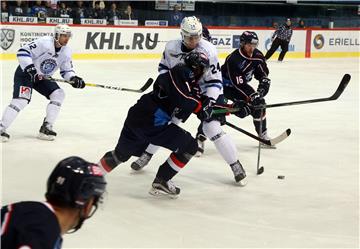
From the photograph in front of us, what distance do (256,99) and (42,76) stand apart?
175cm

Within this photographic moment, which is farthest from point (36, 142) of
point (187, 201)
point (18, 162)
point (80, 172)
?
point (80, 172)

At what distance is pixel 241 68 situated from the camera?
4727mm

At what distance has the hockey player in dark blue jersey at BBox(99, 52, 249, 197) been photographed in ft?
10.9

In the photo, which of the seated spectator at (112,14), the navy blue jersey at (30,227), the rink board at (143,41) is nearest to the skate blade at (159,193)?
the navy blue jersey at (30,227)

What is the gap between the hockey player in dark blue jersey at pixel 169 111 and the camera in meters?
3.32

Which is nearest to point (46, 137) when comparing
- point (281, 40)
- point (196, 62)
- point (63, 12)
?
point (196, 62)

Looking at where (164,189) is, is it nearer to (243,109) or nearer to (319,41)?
(243,109)

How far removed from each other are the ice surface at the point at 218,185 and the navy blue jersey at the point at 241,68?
1.87 ft

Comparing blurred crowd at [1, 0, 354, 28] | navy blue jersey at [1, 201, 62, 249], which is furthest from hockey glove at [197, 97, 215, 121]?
blurred crowd at [1, 0, 354, 28]

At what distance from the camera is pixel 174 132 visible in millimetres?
3375

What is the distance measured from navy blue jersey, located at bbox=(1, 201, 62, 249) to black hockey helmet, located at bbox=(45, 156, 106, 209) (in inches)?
1.9

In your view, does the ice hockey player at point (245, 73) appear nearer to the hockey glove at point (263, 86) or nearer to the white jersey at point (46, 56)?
the hockey glove at point (263, 86)

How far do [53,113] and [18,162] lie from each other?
872 millimetres

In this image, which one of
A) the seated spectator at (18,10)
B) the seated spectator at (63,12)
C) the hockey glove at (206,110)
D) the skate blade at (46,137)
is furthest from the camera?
the seated spectator at (63,12)
